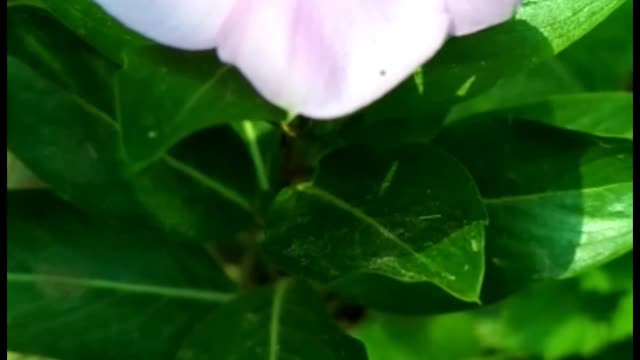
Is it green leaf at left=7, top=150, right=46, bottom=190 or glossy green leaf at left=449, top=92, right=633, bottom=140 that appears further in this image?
green leaf at left=7, top=150, right=46, bottom=190

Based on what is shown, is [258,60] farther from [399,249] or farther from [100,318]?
[100,318]

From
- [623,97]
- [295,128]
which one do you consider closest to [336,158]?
[295,128]

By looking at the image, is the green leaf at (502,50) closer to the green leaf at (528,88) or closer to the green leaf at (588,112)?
the green leaf at (588,112)

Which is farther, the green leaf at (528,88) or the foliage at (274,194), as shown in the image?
the green leaf at (528,88)

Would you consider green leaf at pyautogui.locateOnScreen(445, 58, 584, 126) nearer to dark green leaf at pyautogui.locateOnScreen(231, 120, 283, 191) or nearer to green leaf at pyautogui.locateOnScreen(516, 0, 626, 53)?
dark green leaf at pyautogui.locateOnScreen(231, 120, 283, 191)

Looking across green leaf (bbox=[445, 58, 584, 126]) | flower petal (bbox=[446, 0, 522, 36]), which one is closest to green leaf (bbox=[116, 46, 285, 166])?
flower petal (bbox=[446, 0, 522, 36])


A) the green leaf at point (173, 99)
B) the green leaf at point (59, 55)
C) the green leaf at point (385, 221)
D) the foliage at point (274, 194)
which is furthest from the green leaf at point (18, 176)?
the green leaf at point (173, 99)
